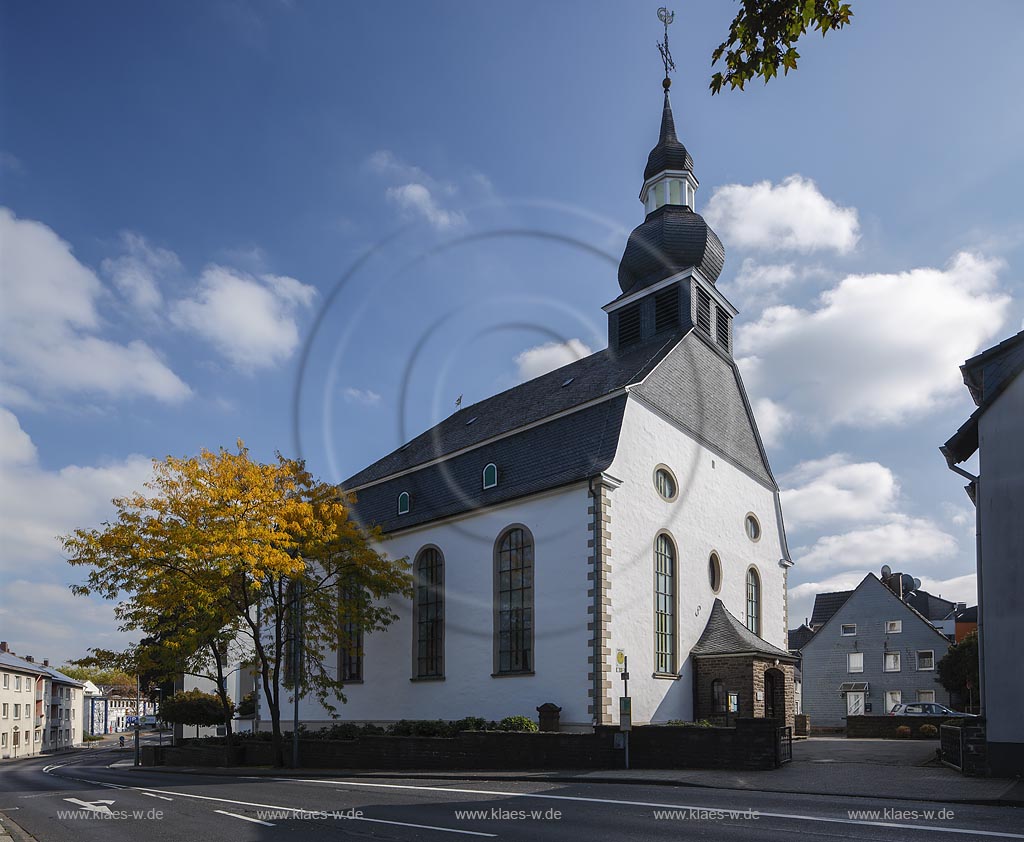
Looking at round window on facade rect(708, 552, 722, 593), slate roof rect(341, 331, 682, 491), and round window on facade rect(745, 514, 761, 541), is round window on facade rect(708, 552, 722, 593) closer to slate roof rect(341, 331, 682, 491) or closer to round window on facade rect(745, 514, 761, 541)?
round window on facade rect(745, 514, 761, 541)

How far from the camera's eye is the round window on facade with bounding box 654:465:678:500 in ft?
94.7

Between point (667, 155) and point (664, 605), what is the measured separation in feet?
62.8

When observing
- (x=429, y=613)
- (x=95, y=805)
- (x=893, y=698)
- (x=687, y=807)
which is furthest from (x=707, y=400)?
(x=893, y=698)

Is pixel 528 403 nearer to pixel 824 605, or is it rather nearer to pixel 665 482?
pixel 665 482

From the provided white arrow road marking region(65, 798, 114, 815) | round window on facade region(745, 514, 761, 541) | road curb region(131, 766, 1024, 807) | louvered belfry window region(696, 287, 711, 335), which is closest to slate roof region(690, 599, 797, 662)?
round window on facade region(745, 514, 761, 541)

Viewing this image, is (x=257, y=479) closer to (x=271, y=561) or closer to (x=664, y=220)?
(x=271, y=561)

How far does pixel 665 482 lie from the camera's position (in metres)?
29.3

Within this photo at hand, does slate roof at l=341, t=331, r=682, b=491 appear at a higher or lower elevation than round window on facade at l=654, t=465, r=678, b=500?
higher

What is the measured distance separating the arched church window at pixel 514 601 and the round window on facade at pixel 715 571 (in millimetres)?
6998

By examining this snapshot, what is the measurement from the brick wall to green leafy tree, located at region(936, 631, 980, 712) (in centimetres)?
2509

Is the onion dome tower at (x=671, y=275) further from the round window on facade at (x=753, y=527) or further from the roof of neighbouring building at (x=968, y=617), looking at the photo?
the roof of neighbouring building at (x=968, y=617)

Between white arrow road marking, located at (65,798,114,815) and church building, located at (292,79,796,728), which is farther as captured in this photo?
church building, located at (292,79,796,728)

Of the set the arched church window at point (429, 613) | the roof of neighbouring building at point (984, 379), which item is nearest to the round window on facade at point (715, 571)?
the arched church window at point (429, 613)

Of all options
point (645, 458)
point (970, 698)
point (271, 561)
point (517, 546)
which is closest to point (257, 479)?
point (271, 561)
